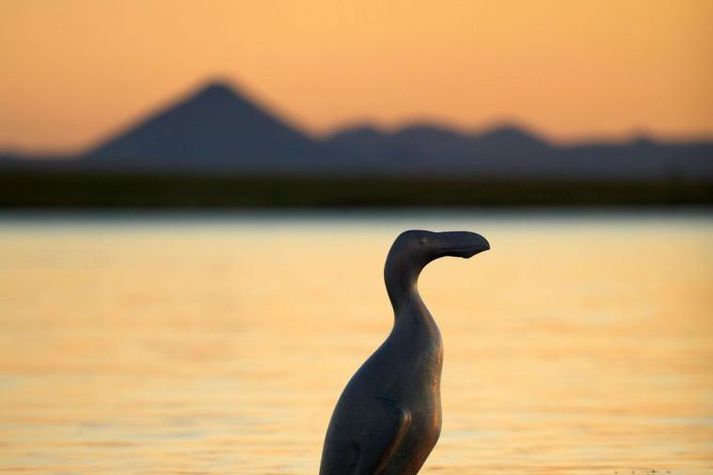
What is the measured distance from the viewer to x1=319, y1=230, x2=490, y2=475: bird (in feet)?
37.1

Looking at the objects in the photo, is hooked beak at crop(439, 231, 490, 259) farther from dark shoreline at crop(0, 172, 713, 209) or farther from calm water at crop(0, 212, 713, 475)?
dark shoreline at crop(0, 172, 713, 209)

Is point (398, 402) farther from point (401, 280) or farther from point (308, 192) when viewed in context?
point (308, 192)

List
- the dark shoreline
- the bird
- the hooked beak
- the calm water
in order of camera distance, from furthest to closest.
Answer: the dark shoreline, the calm water, the hooked beak, the bird

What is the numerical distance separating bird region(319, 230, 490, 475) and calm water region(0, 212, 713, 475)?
258 centimetres

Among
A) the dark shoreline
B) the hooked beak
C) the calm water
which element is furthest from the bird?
the dark shoreline

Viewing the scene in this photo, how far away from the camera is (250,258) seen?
148 ft

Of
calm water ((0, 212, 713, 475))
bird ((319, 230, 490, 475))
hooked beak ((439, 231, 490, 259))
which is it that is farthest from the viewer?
calm water ((0, 212, 713, 475))

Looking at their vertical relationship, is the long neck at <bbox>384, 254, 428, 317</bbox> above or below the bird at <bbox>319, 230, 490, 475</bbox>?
above

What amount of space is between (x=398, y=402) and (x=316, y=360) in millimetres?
9536

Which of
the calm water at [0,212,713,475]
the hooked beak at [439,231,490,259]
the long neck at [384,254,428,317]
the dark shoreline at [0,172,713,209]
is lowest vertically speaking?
the calm water at [0,212,713,475]

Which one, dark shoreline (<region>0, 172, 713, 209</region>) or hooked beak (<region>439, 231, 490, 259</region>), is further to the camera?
dark shoreline (<region>0, 172, 713, 209</region>)

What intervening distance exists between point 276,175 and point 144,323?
128503 millimetres

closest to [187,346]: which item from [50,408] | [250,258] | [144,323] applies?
[144,323]

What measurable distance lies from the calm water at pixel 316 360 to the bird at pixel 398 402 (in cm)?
258
